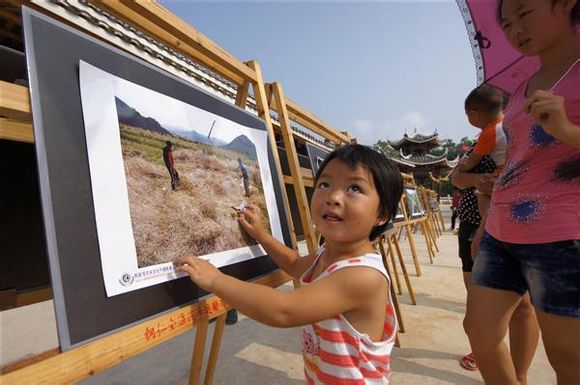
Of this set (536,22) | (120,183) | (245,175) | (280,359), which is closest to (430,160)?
(280,359)

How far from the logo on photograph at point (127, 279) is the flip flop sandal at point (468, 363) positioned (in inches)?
86.5

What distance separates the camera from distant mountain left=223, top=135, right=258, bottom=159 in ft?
4.78

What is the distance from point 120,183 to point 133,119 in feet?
0.74

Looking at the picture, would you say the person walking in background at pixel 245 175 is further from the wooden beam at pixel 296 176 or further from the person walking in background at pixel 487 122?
the person walking in background at pixel 487 122

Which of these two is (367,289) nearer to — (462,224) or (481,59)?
(481,59)

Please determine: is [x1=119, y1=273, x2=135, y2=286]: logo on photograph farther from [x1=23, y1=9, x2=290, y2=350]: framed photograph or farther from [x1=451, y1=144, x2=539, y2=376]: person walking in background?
[x1=451, y1=144, x2=539, y2=376]: person walking in background

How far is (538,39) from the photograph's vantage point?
1.12m

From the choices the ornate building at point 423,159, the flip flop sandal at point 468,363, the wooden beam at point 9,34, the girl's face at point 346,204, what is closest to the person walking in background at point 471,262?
the flip flop sandal at point 468,363

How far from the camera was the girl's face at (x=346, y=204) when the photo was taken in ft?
3.45

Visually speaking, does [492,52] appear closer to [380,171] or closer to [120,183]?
[380,171]

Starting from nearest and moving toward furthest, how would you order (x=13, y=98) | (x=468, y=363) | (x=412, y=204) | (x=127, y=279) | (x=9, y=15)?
(x=13, y=98), (x=127, y=279), (x=468, y=363), (x=9, y=15), (x=412, y=204)

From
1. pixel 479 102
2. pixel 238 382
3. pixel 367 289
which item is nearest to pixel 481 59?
pixel 479 102

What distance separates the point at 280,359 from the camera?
89.2 inches

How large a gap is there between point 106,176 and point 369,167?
0.79 meters
